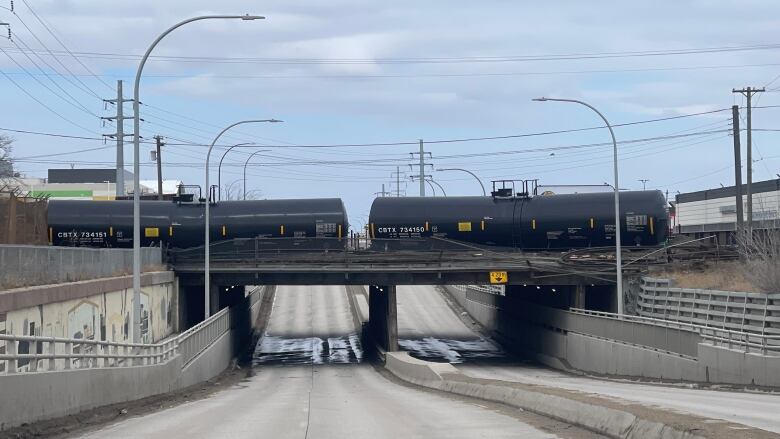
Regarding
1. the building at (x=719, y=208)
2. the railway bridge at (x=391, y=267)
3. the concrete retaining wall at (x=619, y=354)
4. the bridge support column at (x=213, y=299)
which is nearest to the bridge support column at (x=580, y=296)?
the railway bridge at (x=391, y=267)

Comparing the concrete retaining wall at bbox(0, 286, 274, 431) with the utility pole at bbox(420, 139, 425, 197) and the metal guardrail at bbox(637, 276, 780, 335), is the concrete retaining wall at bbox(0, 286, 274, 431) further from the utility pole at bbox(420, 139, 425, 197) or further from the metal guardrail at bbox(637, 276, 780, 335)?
the utility pole at bbox(420, 139, 425, 197)

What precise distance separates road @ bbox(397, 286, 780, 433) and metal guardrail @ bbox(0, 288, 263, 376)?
Result: 395 inches

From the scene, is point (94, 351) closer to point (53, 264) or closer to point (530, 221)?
point (53, 264)

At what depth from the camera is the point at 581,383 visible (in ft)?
110

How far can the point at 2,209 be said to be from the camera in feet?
144

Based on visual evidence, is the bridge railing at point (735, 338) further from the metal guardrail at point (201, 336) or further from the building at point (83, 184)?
the building at point (83, 184)

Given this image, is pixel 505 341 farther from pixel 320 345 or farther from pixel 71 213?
pixel 71 213

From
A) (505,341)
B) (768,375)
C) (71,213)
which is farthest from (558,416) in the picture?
(505,341)

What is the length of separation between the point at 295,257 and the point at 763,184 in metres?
42.4

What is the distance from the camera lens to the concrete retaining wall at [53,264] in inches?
998

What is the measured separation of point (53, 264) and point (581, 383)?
16.9 metres

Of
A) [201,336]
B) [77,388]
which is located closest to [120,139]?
[201,336]

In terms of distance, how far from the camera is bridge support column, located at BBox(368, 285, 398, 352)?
52.2 m

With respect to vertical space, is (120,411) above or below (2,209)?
below
